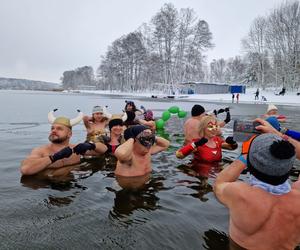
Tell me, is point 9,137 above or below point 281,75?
below

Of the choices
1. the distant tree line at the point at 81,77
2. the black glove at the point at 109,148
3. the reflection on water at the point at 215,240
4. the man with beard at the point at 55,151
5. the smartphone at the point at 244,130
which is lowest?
the reflection on water at the point at 215,240

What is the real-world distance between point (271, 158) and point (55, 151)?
3971mm

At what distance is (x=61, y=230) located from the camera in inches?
128

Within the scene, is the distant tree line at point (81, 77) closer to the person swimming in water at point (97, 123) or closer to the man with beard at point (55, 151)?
the person swimming in water at point (97, 123)

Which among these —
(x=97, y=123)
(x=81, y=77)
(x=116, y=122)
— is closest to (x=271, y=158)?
(x=116, y=122)

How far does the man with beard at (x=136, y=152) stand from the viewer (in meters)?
4.40

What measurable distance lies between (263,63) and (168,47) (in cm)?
1627

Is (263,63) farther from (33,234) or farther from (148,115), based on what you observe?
(33,234)

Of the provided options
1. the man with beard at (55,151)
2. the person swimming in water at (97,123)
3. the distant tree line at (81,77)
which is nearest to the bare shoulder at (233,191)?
the man with beard at (55,151)

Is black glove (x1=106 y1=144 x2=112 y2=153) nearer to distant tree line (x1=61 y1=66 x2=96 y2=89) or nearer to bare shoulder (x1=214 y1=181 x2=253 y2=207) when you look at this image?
bare shoulder (x1=214 y1=181 x2=253 y2=207)

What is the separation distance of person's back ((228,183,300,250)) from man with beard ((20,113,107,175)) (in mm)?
3009

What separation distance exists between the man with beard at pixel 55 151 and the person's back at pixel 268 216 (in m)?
3.01

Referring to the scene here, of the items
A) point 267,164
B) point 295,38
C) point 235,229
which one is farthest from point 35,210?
point 295,38

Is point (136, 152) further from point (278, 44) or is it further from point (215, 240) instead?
point (278, 44)
